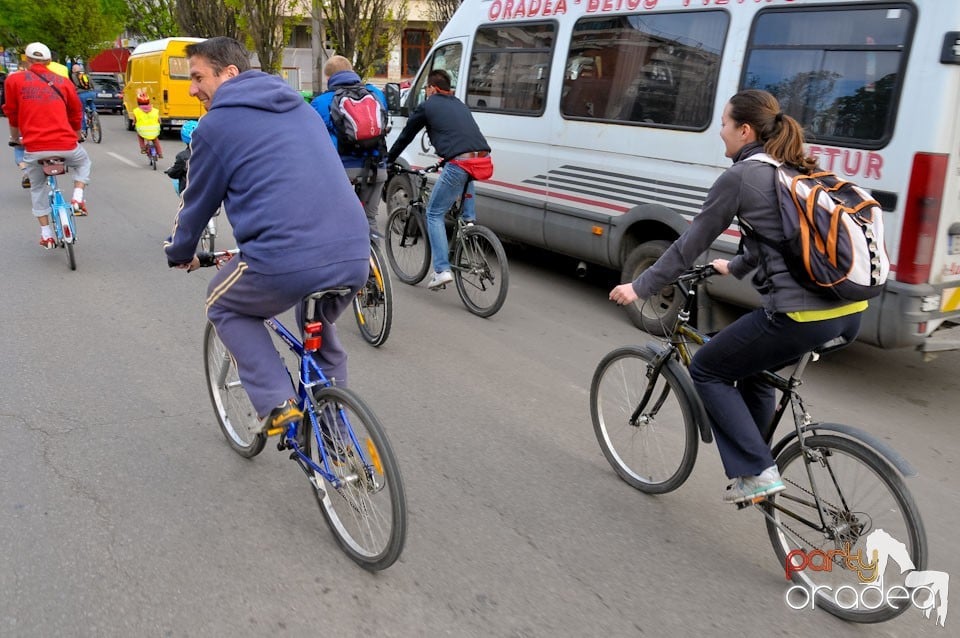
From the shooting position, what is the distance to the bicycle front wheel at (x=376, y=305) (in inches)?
220

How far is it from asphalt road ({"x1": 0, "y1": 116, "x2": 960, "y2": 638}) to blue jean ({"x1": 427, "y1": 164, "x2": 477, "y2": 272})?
2.25 ft

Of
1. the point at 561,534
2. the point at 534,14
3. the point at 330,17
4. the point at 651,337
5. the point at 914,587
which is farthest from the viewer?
the point at 330,17

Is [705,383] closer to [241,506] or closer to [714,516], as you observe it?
[714,516]

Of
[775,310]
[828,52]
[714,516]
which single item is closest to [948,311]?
[828,52]

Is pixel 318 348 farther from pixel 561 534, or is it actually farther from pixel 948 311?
pixel 948 311

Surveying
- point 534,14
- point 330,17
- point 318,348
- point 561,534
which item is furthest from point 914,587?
point 330,17

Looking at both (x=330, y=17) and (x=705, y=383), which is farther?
(x=330, y=17)

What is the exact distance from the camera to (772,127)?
118 inches

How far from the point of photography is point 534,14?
7.49m

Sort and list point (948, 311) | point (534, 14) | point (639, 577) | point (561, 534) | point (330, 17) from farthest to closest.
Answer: point (330, 17)
point (534, 14)
point (948, 311)
point (561, 534)
point (639, 577)

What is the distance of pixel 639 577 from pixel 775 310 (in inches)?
44.0

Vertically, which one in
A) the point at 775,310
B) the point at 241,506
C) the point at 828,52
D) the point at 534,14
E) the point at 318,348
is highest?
the point at 534,14

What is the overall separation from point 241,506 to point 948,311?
416cm

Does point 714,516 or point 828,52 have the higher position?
point 828,52
